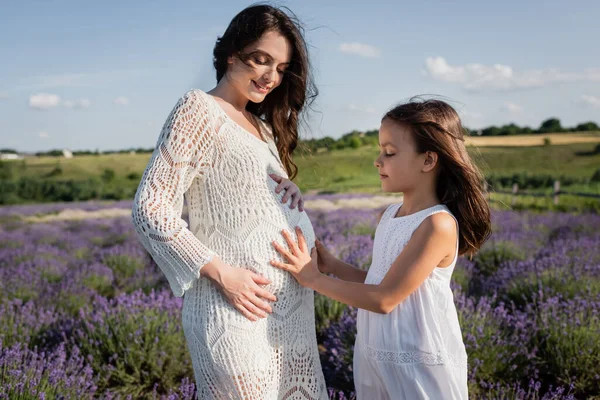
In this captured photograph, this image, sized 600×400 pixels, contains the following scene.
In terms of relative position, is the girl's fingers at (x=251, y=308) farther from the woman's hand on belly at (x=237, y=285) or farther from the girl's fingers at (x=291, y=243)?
the girl's fingers at (x=291, y=243)

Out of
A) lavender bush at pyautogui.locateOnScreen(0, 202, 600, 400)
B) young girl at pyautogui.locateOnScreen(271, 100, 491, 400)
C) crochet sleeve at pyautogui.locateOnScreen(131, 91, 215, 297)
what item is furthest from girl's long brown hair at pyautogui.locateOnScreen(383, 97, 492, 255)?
lavender bush at pyautogui.locateOnScreen(0, 202, 600, 400)

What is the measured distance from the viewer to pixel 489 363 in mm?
3150

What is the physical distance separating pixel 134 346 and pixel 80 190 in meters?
22.8

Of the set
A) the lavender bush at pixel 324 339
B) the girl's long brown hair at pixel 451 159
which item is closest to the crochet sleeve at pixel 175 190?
the girl's long brown hair at pixel 451 159

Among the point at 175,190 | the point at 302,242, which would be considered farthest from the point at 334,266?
the point at 175,190

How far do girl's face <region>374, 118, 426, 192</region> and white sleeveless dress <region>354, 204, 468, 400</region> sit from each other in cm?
12

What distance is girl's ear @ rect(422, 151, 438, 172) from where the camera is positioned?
1690 millimetres

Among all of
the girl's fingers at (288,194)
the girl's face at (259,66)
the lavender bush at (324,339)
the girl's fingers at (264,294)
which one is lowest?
the lavender bush at (324,339)

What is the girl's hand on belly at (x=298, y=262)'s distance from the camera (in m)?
1.66

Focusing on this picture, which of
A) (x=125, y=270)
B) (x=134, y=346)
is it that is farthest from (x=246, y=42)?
(x=125, y=270)

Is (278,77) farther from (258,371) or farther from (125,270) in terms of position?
(125,270)

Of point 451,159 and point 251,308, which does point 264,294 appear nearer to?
point 251,308

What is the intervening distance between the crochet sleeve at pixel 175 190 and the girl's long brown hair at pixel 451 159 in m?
0.63

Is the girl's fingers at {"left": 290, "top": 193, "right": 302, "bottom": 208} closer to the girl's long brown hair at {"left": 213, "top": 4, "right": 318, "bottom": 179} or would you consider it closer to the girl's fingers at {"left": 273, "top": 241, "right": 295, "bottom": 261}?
the girl's fingers at {"left": 273, "top": 241, "right": 295, "bottom": 261}
